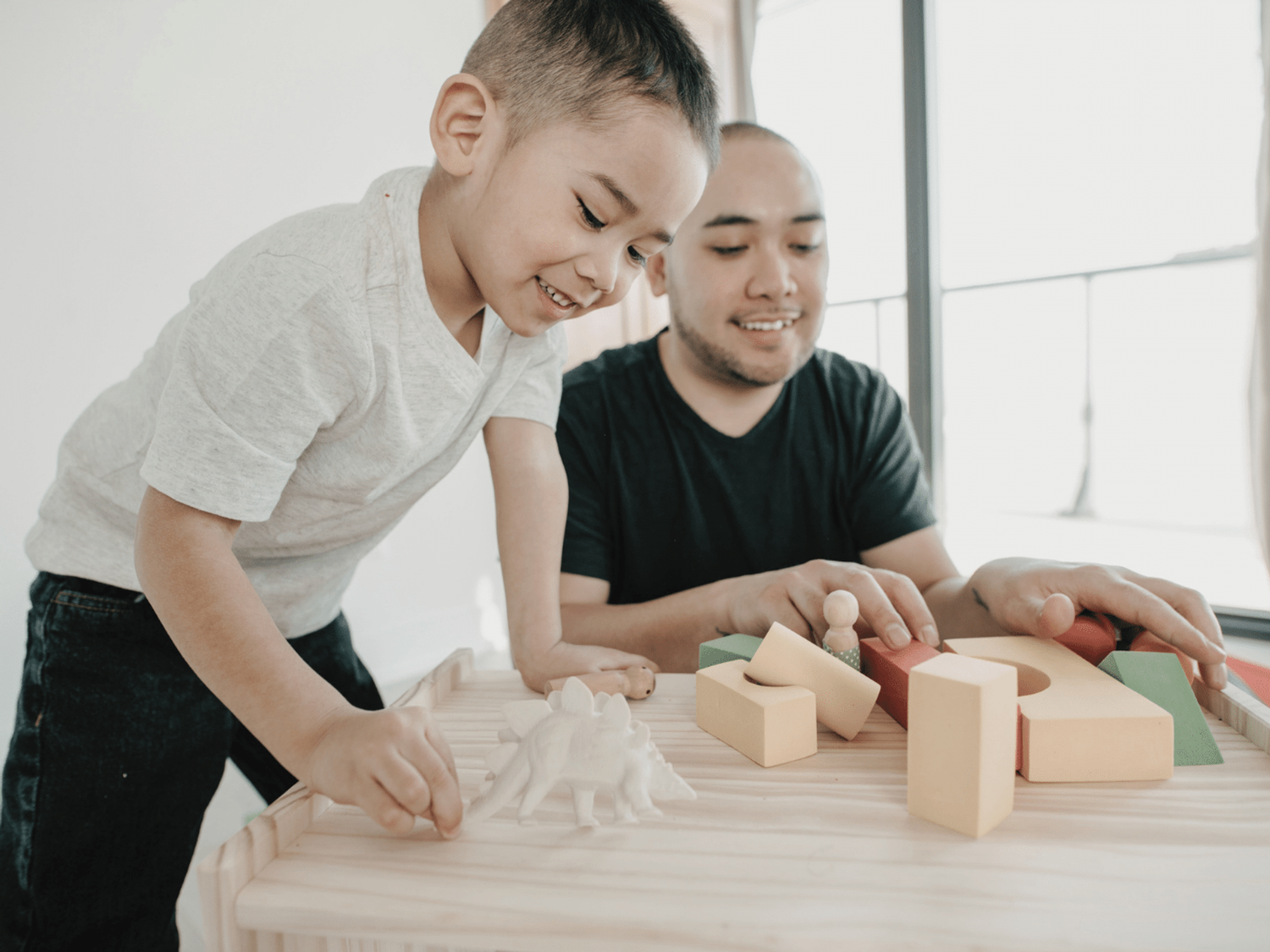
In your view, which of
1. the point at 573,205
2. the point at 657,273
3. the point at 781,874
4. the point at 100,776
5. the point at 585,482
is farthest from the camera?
the point at 657,273

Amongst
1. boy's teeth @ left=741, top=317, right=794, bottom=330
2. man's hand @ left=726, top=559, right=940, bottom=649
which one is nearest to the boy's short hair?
man's hand @ left=726, top=559, right=940, bottom=649

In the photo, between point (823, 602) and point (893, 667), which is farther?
point (823, 602)

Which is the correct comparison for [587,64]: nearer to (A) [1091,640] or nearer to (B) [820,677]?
(B) [820,677]

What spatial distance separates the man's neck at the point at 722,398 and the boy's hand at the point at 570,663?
0.59 meters

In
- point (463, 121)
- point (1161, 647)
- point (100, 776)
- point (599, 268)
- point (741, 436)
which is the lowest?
point (100, 776)

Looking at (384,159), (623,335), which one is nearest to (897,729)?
(384,159)

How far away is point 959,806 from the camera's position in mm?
405

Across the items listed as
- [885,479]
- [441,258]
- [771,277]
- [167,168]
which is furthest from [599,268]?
[167,168]

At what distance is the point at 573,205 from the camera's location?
0.60m

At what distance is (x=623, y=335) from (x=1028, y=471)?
2.47 metres

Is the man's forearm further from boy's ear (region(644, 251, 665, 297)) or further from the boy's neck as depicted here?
boy's ear (region(644, 251, 665, 297))

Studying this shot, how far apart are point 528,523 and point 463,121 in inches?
15.4

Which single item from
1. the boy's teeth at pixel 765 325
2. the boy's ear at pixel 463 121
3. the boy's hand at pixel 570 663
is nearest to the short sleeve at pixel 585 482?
the boy's teeth at pixel 765 325

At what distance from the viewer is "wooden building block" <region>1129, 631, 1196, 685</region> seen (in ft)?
1.93
